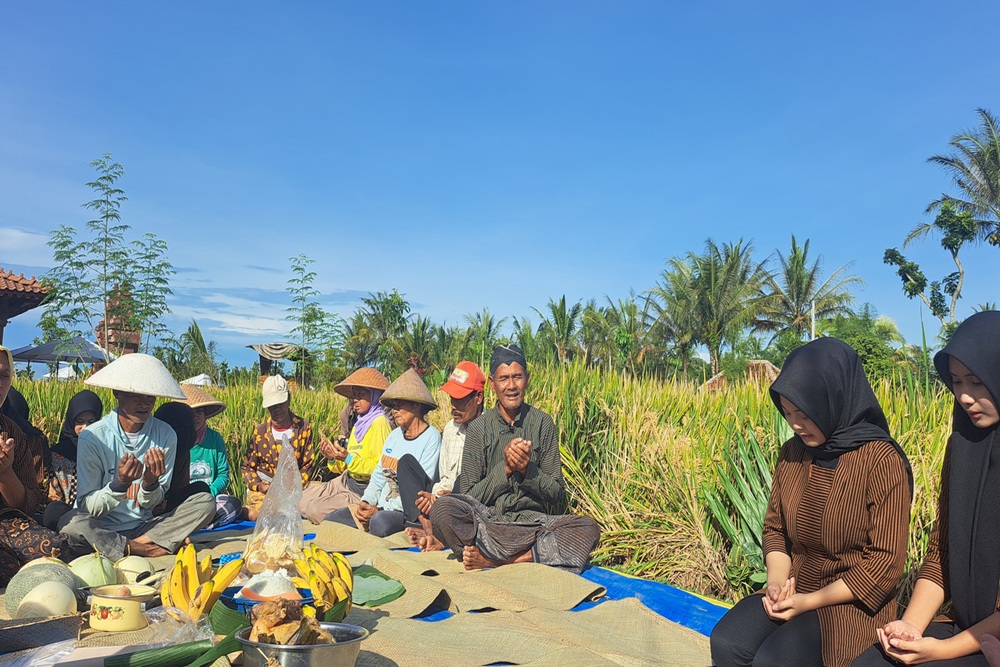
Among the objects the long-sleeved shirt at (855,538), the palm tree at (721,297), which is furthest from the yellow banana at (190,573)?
the palm tree at (721,297)

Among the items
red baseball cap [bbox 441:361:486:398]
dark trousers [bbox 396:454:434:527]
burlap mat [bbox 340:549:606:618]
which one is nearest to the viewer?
burlap mat [bbox 340:549:606:618]

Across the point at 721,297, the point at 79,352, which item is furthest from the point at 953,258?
the point at 79,352

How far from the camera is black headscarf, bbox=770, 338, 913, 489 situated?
2959mm

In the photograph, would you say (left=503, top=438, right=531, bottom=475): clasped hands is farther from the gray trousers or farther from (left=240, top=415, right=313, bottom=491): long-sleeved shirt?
(left=240, top=415, right=313, bottom=491): long-sleeved shirt

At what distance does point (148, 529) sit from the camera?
5.41 metres

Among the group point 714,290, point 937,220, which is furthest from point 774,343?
point 937,220

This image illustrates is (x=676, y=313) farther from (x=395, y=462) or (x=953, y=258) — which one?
(x=395, y=462)

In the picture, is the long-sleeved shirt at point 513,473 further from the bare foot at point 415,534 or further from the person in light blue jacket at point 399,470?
the person in light blue jacket at point 399,470

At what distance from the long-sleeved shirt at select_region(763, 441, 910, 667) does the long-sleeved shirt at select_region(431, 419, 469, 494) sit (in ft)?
10.4

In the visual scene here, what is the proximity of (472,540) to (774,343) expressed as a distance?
3416 cm

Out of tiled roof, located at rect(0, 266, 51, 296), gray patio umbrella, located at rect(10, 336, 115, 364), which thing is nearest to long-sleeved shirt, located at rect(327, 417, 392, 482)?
gray patio umbrella, located at rect(10, 336, 115, 364)

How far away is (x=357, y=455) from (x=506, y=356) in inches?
91.9

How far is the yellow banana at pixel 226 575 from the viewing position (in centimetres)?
321

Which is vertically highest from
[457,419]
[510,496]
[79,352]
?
[79,352]
